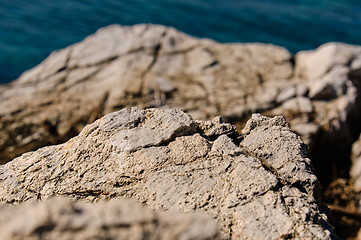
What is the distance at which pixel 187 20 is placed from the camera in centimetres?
1246

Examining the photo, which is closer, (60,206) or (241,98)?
(60,206)

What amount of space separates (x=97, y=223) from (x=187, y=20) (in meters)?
11.8

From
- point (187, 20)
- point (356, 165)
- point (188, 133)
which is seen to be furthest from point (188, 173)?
point (187, 20)

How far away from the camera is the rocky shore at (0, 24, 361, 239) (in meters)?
1.82

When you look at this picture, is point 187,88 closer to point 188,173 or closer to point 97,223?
point 188,173

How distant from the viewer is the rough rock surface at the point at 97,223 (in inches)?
44.5

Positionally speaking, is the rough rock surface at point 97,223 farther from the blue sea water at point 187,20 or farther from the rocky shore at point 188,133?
the blue sea water at point 187,20

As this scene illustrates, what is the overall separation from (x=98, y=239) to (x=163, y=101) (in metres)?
4.76

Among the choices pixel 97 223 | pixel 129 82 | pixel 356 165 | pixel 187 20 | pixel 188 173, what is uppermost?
pixel 97 223

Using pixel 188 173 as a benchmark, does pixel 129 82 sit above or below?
below

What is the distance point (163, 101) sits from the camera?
5.85 meters

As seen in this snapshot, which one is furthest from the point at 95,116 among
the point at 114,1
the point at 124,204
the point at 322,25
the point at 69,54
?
the point at 322,25

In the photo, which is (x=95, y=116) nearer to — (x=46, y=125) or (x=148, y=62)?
(x=46, y=125)

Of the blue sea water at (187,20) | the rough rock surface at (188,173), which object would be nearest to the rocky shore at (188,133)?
the rough rock surface at (188,173)
